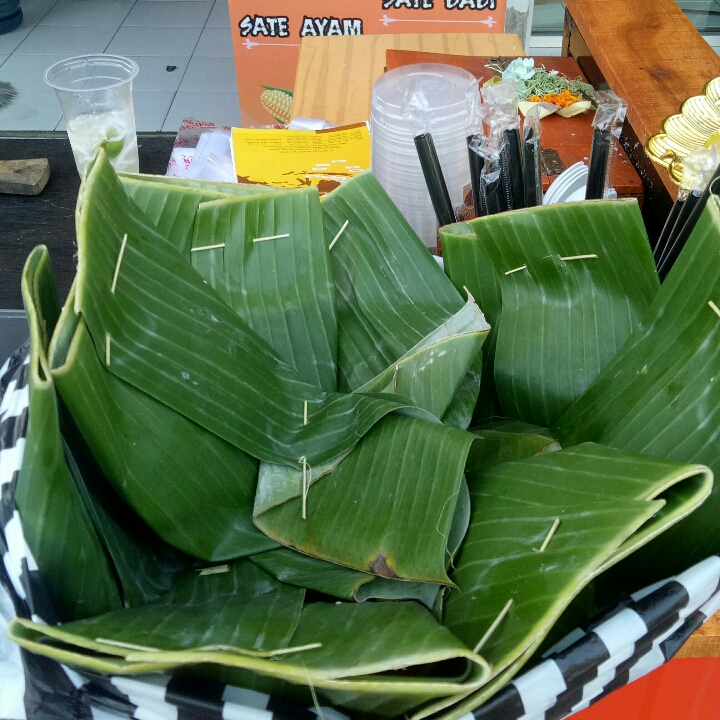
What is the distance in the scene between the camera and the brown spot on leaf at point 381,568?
1.36 ft

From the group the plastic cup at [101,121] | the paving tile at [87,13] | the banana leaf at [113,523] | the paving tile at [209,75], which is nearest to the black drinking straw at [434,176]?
the banana leaf at [113,523]

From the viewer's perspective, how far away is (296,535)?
47 cm

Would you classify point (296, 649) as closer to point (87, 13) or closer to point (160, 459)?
point (160, 459)

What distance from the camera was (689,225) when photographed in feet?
1.92

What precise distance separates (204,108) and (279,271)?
2.63 meters

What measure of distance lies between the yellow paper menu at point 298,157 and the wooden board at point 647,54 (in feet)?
1.54

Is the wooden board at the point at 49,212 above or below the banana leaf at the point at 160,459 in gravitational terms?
below

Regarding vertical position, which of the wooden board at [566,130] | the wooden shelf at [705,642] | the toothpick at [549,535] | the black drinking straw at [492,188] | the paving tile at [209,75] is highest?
the black drinking straw at [492,188]

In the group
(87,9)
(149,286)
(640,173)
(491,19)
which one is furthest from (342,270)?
(87,9)

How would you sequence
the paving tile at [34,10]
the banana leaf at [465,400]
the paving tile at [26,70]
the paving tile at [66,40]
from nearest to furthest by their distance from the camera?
the banana leaf at [465,400], the paving tile at [26,70], the paving tile at [66,40], the paving tile at [34,10]

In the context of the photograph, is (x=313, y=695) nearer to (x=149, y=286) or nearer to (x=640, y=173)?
(x=149, y=286)

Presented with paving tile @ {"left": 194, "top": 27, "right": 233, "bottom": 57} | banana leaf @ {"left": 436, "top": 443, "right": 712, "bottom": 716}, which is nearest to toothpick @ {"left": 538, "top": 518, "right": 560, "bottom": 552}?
banana leaf @ {"left": 436, "top": 443, "right": 712, "bottom": 716}

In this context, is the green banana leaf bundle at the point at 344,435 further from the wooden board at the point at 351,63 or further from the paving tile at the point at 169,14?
the paving tile at the point at 169,14

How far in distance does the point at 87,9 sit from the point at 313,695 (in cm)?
426
